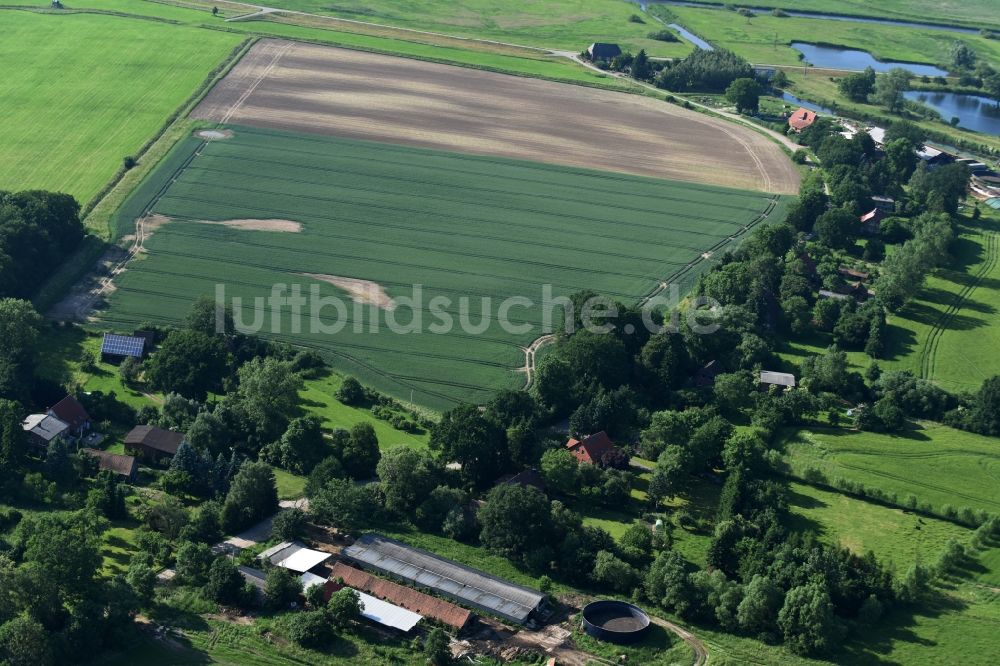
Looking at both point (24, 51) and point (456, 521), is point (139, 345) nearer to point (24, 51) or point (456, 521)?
point (456, 521)

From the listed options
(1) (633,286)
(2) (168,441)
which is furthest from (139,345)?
(1) (633,286)

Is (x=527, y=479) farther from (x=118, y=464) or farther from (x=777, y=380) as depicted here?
(x=118, y=464)

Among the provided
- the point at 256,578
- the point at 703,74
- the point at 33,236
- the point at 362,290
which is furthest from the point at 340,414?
the point at 703,74

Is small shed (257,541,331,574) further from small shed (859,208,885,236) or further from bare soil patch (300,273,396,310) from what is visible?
small shed (859,208,885,236)

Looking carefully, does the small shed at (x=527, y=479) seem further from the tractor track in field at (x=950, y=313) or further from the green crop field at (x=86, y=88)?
the green crop field at (x=86, y=88)

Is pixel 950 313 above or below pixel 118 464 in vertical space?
above

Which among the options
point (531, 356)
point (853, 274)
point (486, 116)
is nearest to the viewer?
point (531, 356)

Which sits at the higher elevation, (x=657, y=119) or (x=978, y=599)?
(x=657, y=119)
